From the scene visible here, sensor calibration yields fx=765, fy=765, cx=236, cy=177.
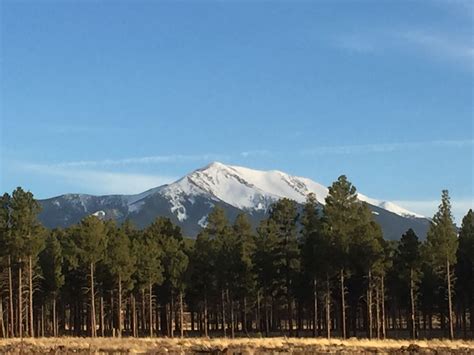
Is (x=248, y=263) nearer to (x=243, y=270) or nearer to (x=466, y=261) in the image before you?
(x=243, y=270)

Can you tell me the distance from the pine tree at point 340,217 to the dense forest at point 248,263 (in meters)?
0.09

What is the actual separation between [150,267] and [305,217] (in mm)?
16519

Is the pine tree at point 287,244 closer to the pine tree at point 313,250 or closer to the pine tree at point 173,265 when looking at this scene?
the pine tree at point 313,250

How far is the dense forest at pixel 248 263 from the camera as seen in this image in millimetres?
Result: 67562

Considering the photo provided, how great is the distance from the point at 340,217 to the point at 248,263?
15.7 m

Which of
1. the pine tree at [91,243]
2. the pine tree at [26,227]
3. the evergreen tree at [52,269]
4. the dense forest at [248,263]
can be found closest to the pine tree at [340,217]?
the dense forest at [248,263]

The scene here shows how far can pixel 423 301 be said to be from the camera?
289 feet

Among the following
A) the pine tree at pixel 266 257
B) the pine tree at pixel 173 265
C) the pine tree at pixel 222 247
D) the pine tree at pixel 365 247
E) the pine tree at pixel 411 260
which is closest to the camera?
the pine tree at pixel 365 247

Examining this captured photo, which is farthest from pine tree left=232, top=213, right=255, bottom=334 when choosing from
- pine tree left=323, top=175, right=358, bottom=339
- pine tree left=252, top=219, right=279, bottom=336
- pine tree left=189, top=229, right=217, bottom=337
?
pine tree left=323, top=175, right=358, bottom=339

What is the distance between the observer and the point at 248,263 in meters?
80.7

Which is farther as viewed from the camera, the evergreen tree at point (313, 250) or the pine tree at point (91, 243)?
the pine tree at point (91, 243)

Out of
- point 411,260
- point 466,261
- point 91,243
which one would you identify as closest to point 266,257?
point 411,260

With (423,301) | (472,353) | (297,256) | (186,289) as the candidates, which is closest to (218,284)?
(186,289)

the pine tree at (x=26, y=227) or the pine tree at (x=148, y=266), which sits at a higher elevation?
the pine tree at (x=26, y=227)
